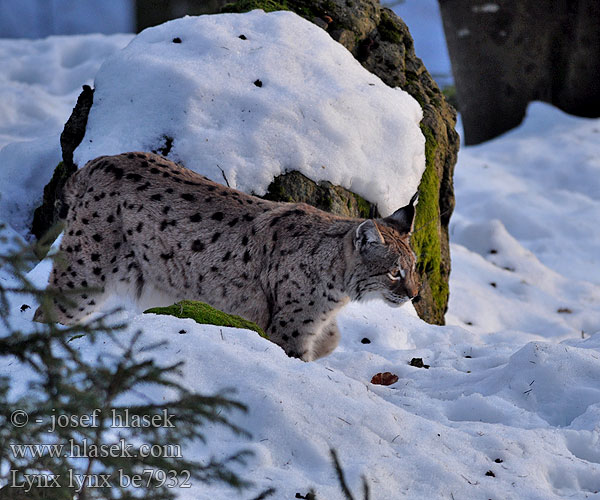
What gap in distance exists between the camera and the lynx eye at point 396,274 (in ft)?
19.2

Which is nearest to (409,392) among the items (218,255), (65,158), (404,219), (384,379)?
(384,379)

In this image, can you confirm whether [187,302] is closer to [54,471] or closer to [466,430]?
[466,430]

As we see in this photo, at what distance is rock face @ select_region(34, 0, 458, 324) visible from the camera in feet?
26.6

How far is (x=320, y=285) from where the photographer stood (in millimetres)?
5828

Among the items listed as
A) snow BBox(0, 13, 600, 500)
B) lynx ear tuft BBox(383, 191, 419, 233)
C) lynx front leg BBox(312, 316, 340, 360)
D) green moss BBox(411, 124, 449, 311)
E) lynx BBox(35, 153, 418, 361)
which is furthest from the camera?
green moss BBox(411, 124, 449, 311)

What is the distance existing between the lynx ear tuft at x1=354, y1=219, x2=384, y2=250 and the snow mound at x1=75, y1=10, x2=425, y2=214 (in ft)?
4.73

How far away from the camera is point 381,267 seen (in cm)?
583

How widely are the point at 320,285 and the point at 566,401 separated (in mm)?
1916

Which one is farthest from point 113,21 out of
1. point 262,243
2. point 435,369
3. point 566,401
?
point 566,401

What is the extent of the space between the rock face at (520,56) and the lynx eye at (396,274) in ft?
31.6

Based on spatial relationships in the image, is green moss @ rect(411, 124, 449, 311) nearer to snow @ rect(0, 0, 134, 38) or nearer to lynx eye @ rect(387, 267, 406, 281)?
lynx eye @ rect(387, 267, 406, 281)

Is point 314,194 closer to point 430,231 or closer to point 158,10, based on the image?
point 430,231

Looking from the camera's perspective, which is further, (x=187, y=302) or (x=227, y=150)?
(x=227, y=150)

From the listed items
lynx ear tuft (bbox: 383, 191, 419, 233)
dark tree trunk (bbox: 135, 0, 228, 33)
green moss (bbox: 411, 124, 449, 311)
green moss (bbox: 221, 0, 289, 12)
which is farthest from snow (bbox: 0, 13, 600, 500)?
dark tree trunk (bbox: 135, 0, 228, 33)
